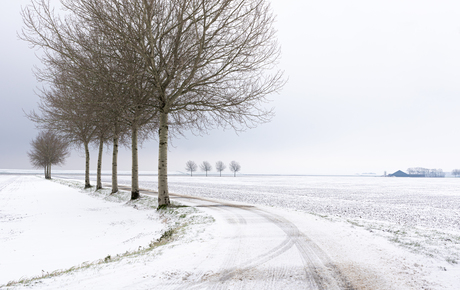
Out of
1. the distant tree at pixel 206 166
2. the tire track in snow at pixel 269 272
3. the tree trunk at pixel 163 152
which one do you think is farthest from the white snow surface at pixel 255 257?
the distant tree at pixel 206 166

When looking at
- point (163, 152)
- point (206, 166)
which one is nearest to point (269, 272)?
point (163, 152)

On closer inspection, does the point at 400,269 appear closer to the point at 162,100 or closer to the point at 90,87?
the point at 162,100

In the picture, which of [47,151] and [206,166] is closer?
[47,151]

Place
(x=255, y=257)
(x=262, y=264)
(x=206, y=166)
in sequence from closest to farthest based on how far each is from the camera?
(x=262, y=264), (x=255, y=257), (x=206, y=166)

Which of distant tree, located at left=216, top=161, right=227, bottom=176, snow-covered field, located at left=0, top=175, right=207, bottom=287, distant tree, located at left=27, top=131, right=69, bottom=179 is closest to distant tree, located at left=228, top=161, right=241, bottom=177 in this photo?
distant tree, located at left=216, top=161, right=227, bottom=176

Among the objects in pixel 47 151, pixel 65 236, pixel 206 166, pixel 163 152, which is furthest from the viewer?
pixel 206 166

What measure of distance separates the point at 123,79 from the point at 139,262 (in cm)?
909

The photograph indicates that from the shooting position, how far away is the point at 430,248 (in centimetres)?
631

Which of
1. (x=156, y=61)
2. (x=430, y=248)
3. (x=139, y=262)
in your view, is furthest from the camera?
(x=156, y=61)

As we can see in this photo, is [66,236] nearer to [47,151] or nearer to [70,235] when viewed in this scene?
[70,235]

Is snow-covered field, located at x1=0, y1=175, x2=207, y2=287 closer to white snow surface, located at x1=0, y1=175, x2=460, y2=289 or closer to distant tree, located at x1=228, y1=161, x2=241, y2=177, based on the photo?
white snow surface, located at x1=0, y1=175, x2=460, y2=289

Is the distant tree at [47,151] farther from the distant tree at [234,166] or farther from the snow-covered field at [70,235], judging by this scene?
the distant tree at [234,166]

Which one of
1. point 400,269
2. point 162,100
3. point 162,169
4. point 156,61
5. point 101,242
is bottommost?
point 101,242

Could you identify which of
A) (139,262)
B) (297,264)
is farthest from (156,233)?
(297,264)
